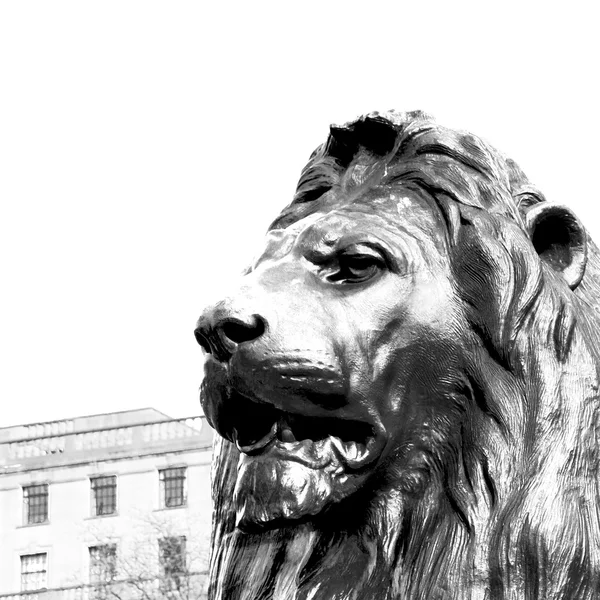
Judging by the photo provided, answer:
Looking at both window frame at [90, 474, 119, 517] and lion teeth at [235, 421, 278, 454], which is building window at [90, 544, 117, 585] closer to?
window frame at [90, 474, 119, 517]

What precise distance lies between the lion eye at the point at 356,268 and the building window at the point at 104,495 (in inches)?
1791

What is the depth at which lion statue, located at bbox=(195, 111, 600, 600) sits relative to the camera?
312 cm

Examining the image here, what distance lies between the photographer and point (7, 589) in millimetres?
49531

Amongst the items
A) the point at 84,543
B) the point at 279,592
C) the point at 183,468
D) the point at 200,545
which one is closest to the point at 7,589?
the point at 84,543

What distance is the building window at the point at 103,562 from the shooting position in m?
42.9

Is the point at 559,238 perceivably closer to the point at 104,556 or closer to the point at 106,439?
the point at 104,556

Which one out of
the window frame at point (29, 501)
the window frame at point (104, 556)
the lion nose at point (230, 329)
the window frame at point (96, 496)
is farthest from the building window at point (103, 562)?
the lion nose at point (230, 329)

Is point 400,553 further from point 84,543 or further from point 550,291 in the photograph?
point 84,543

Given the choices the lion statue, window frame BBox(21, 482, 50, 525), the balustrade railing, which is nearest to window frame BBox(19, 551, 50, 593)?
window frame BBox(21, 482, 50, 525)

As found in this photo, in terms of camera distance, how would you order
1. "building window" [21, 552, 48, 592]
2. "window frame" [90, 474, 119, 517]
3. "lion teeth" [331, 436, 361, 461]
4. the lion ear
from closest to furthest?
"lion teeth" [331, 436, 361, 461] → the lion ear → "window frame" [90, 474, 119, 517] → "building window" [21, 552, 48, 592]

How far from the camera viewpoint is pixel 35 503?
163 feet

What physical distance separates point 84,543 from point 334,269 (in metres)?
45.5

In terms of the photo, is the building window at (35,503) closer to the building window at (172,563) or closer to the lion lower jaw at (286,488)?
the building window at (172,563)

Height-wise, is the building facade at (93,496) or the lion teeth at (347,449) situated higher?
the lion teeth at (347,449)
